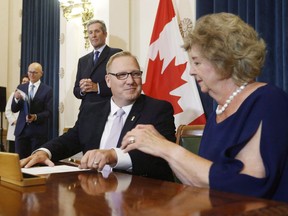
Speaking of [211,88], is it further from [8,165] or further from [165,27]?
[165,27]

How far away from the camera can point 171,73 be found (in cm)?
411

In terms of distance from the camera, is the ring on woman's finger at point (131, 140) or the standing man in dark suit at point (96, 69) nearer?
the ring on woman's finger at point (131, 140)

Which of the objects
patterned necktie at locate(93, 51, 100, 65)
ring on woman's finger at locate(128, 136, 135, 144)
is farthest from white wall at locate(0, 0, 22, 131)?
ring on woman's finger at locate(128, 136, 135, 144)

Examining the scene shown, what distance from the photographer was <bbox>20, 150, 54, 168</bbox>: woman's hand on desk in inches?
78.4

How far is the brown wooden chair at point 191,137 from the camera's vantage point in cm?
230

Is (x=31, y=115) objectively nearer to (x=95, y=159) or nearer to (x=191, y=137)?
(x=191, y=137)

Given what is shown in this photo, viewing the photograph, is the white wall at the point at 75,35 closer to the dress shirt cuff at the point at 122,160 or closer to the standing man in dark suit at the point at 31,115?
the standing man in dark suit at the point at 31,115

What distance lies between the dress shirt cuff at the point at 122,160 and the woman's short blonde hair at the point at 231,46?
617 mm

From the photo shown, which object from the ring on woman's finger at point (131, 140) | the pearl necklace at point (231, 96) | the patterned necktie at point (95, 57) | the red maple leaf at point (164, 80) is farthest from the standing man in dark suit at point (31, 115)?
the pearl necklace at point (231, 96)

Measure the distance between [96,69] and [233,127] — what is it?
2926mm

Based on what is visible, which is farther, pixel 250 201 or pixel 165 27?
pixel 165 27

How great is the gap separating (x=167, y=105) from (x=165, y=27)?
6.82 ft

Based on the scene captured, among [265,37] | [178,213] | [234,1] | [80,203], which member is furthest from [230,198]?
[234,1]

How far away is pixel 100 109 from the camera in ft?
8.23
